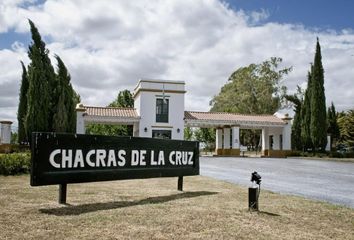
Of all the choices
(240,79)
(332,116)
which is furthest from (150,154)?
(332,116)

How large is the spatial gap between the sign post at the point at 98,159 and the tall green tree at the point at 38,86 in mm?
15091

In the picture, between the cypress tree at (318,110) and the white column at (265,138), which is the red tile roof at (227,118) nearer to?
the white column at (265,138)

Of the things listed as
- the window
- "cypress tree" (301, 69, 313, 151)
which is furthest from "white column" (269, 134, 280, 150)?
the window

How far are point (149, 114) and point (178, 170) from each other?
906 inches

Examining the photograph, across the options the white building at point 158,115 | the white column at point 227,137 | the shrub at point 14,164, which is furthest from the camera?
the white column at point 227,137

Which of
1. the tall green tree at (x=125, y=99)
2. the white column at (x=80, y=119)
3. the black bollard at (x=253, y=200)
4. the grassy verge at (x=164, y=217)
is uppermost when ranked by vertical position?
the tall green tree at (x=125, y=99)

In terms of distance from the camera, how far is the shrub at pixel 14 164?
12773 millimetres

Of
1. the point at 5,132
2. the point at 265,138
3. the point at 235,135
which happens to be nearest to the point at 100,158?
the point at 5,132

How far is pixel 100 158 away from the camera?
24.2 feet

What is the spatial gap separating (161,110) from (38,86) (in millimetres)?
12282

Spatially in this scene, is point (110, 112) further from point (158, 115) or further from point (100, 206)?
point (100, 206)

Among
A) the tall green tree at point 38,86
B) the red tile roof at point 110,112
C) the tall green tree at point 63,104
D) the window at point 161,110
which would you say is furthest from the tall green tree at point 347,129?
the tall green tree at point 38,86

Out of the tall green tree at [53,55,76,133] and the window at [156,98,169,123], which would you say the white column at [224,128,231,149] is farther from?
the tall green tree at [53,55,76,133]

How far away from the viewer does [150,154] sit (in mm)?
8531
